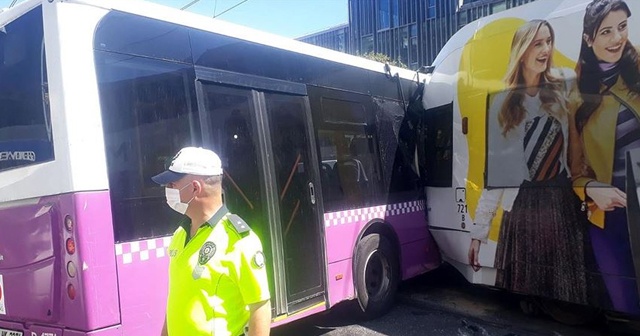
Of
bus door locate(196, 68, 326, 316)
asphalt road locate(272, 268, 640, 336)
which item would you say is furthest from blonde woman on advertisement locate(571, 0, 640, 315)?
bus door locate(196, 68, 326, 316)

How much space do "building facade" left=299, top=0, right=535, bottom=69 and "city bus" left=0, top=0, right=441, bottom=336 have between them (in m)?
23.8

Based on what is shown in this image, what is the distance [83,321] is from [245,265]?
1.73 m

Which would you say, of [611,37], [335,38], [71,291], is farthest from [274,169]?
[335,38]

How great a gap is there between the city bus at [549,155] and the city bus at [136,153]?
1.52 meters

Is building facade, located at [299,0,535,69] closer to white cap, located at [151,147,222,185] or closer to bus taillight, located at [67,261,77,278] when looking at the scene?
bus taillight, located at [67,261,77,278]

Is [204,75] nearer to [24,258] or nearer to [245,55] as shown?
[245,55]

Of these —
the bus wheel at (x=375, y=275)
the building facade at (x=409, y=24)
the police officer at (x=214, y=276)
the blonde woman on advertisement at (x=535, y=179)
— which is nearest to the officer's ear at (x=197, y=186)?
the police officer at (x=214, y=276)

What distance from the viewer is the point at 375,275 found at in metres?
6.05

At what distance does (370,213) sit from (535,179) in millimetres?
1792

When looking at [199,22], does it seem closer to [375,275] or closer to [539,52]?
[539,52]

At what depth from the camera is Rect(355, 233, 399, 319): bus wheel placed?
567cm

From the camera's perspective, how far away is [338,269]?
5.36 m

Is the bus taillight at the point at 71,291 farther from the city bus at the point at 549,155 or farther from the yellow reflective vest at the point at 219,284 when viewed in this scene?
the city bus at the point at 549,155

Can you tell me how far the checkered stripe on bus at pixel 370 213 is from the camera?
17.5 ft
